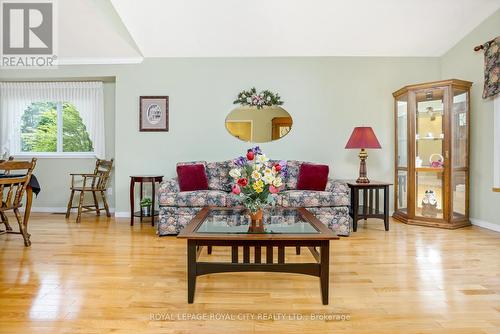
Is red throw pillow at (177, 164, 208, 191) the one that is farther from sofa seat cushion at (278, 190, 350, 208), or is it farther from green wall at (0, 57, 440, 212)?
sofa seat cushion at (278, 190, 350, 208)

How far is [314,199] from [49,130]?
14.9 feet

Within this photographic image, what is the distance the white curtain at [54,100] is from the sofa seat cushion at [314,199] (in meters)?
3.24

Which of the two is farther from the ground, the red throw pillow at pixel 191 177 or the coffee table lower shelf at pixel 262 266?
the red throw pillow at pixel 191 177

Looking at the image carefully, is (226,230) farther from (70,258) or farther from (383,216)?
(383,216)

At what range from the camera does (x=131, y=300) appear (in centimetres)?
212

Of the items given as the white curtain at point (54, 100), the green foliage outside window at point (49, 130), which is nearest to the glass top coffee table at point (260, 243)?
the white curtain at point (54, 100)

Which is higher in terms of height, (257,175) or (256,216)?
(257,175)

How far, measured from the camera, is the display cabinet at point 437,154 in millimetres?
4305

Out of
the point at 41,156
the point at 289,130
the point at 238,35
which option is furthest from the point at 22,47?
the point at 289,130

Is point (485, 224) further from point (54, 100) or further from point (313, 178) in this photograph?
point (54, 100)

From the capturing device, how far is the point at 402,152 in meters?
4.81

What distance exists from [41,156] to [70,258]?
10.9 ft

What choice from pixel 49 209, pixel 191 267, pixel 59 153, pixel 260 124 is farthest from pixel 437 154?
pixel 49 209

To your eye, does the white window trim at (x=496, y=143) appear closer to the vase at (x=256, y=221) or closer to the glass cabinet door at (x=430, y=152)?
the glass cabinet door at (x=430, y=152)
